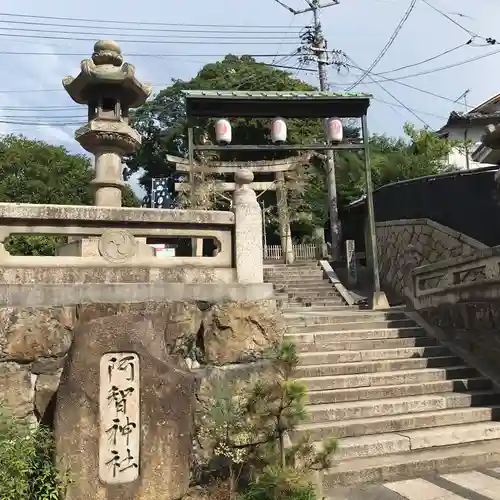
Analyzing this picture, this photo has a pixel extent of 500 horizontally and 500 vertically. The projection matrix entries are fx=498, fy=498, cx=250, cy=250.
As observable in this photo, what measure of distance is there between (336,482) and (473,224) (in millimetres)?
9682

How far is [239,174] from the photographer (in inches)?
237

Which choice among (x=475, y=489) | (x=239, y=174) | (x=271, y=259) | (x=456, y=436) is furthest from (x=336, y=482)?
(x=271, y=259)

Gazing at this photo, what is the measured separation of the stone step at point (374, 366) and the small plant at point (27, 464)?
3706 millimetres

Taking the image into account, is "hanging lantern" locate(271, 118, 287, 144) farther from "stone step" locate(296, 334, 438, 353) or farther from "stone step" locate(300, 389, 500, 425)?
"stone step" locate(300, 389, 500, 425)

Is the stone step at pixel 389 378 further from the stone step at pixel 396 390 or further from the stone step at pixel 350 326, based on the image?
the stone step at pixel 350 326

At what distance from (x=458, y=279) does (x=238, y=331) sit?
15.2 feet

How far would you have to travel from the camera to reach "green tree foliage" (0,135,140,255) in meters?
23.0

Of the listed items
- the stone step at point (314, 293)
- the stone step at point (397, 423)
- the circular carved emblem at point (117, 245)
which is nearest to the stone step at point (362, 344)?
the stone step at point (397, 423)

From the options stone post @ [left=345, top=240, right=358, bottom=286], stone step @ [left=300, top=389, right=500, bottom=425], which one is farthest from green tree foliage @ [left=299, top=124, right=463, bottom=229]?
stone step @ [left=300, top=389, right=500, bottom=425]

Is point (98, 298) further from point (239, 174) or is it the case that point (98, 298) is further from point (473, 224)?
point (473, 224)

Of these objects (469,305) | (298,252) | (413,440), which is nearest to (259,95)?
(469,305)

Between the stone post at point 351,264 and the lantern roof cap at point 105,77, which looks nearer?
the lantern roof cap at point 105,77

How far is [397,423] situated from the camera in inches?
242

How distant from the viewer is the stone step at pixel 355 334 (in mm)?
7887
